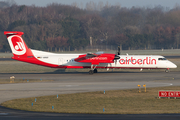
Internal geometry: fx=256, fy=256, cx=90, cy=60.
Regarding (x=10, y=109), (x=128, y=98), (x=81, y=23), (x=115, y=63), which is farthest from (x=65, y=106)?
(x=81, y=23)

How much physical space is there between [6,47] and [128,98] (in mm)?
95924

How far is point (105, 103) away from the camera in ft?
68.1

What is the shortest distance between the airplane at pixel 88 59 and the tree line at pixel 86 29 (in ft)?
224

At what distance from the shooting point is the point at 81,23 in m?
134

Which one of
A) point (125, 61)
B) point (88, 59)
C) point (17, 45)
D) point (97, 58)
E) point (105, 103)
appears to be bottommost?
point (105, 103)

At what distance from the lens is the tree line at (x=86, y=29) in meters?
118

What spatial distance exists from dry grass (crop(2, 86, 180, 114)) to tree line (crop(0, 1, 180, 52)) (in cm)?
8904

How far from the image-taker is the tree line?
11775cm

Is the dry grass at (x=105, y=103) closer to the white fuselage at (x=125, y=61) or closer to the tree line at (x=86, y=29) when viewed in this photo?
the white fuselage at (x=125, y=61)

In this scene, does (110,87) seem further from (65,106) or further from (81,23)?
(81,23)

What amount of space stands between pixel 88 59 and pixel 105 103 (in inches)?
838

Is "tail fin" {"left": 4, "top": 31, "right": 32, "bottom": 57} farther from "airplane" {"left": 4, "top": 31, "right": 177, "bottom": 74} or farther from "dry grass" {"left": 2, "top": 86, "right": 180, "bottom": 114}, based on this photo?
"dry grass" {"left": 2, "top": 86, "right": 180, "bottom": 114}

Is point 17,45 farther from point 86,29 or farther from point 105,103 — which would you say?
point 86,29

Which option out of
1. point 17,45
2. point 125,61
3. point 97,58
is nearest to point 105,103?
point 97,58
